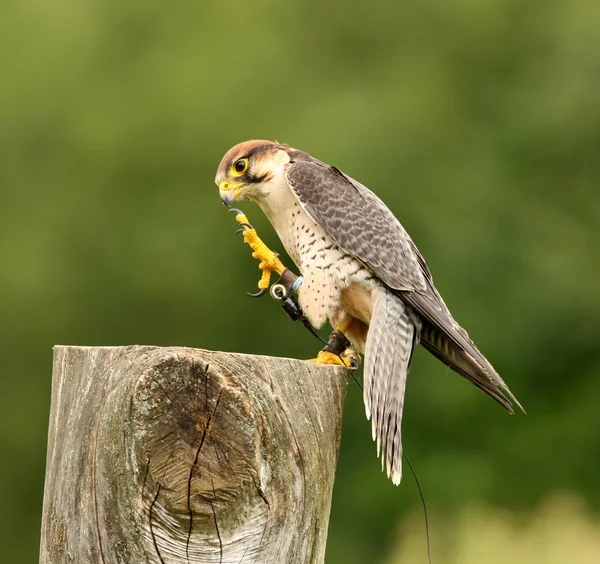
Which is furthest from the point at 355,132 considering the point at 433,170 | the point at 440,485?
the point at 440,485

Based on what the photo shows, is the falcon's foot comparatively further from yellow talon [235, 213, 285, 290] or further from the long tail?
yellow talon [235, 213, 285, 290]

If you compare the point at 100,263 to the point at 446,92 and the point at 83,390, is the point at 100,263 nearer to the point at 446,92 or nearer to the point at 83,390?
the point at 446,92

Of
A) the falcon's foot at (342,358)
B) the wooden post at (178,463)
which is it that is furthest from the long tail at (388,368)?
the wooden post at (178,463)

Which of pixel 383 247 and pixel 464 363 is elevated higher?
pixel 383 247

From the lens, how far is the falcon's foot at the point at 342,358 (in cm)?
358

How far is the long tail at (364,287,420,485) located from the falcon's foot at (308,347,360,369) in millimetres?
107

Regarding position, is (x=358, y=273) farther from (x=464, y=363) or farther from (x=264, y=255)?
(x=464, y=363)

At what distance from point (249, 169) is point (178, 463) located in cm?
199

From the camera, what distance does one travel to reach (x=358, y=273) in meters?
3.88

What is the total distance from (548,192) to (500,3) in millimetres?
2445

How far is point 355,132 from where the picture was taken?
1002cm

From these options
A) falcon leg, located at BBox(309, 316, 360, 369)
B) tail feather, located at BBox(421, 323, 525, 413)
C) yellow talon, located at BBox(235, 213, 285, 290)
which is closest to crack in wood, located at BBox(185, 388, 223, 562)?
falcon leg, located at BBox(309, 316, 360, 369)

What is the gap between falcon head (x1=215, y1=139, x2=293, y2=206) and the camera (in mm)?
4086

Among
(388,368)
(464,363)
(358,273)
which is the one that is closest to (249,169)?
(358,273)
